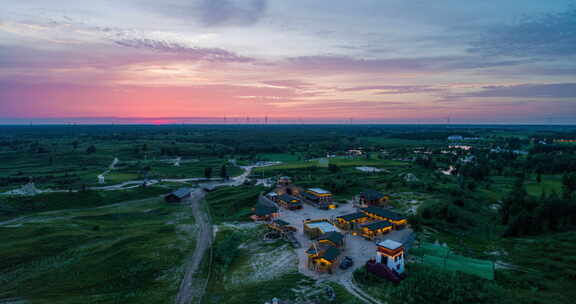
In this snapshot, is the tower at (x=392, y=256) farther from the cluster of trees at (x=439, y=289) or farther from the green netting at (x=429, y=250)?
the green netting at (x=429, y=250)

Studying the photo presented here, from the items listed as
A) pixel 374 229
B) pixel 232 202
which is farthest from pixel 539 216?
pixel 232 202

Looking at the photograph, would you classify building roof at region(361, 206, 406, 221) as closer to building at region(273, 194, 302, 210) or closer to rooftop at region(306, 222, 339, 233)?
rooftop at region(306, 222, 339, 233)

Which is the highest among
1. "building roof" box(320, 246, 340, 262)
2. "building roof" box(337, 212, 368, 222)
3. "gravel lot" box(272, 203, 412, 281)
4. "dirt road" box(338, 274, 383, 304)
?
"building roof" box(320, 246, 340, 262)

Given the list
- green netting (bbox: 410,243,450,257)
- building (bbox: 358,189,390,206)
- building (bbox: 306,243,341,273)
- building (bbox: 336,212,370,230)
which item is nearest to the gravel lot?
building (bbox: 306,243,341,273)

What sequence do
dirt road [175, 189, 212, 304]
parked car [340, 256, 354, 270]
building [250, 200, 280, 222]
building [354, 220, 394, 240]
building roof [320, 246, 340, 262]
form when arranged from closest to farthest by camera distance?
dirt road [175, 189, 212, 304] < building roof [320, 246, 340, 262] < parked car [340, 256, 354, 270] < building [354, 220, 394, 240] < building [250, 200, 280, 222]

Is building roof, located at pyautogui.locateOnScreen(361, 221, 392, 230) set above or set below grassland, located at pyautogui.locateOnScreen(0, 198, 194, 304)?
above
